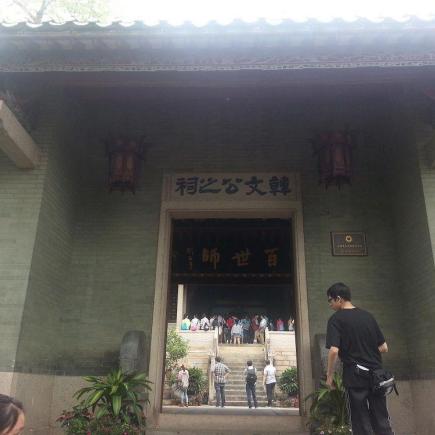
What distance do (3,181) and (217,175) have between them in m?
2.89

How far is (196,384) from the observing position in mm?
14812

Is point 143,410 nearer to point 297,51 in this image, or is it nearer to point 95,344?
point 95,344

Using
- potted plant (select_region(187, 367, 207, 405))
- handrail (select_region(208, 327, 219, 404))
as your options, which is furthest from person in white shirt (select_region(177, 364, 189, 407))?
handrail (select_region(208, 327, 219, 404))

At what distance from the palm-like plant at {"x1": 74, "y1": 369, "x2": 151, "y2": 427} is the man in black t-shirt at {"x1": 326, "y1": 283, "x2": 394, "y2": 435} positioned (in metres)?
2.33

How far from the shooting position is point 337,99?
23.1 feet

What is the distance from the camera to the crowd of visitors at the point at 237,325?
19.4m

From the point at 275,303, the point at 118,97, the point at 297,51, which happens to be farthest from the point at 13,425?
A: the point at 275,303

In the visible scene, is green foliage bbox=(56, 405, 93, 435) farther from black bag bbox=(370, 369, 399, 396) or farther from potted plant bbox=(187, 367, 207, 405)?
potted plant bbox=(187, 367, 207, 405)

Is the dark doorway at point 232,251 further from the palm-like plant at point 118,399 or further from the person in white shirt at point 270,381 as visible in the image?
the palm-like plant at point 118,399

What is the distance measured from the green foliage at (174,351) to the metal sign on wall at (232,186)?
1056 centimetres

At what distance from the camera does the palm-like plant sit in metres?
4.77

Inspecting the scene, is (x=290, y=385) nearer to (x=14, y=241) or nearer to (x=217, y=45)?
(x=14, y=241)

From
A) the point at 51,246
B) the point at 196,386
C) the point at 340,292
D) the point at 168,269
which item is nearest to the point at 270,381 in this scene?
the point at 196,386

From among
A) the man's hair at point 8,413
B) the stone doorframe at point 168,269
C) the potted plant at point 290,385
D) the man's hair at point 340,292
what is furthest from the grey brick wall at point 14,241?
the potted plant at point 290,385
